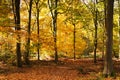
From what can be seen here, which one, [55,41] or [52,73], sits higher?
[55,41]

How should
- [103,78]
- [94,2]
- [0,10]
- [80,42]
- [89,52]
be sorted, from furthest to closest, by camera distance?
[89,52]
[80,42]
[94,2]
[0,10]
[103,78]

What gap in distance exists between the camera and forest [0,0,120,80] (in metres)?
14.4

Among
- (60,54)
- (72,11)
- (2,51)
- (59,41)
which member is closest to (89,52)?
(60,54)

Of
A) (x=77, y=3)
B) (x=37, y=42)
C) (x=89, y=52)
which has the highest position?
(x=77, y=3)

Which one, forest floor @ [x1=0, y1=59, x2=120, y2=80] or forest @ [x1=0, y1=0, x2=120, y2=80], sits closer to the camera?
forest floor @ [x1=0, y1=59, x2=120, y2=80]

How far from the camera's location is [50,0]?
25984 millimetres

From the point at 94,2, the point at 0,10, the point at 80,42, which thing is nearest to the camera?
the point at 0,10

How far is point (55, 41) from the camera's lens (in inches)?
944

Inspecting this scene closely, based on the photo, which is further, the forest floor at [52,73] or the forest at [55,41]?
the forest at [55,41]

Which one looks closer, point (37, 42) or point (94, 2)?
point (37, 42)

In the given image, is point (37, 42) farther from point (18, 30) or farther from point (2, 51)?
point (2, 51)

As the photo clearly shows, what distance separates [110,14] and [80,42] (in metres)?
26.6

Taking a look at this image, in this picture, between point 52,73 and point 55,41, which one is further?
point 55,41

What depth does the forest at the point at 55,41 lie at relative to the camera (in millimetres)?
14445
